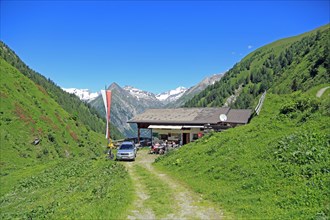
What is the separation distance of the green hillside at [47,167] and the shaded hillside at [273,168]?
4.82 metres

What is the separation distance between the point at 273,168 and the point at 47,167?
28.7 m

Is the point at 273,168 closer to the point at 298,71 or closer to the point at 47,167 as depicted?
the point at 47,167

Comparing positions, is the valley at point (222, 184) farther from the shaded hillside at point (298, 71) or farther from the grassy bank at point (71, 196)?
the shaded hillside at point (298, 71)

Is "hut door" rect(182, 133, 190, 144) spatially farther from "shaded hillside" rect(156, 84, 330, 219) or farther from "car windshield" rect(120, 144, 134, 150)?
"shaded hillside" rect(156, 84, 330, 219)

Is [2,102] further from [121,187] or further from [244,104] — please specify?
[244,104]

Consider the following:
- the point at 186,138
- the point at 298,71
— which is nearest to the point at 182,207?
the point at 186,138

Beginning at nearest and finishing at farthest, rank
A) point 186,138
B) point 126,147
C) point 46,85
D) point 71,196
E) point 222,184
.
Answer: point 222,184 < point 71,196 < point 126,147 < point 186,138 < point 46,85

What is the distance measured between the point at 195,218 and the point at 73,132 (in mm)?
73733

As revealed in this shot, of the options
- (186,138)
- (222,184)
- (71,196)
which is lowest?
(71,196)

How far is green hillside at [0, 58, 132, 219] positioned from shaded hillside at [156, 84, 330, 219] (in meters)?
4.82

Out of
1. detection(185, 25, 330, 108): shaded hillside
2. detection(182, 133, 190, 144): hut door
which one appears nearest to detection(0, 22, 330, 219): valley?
detection(182, 133, 190, 144): hut door

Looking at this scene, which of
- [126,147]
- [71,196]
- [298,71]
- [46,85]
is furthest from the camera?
[46,85]

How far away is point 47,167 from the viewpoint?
36.4 m

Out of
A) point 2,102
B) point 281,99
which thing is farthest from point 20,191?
point 2,102
